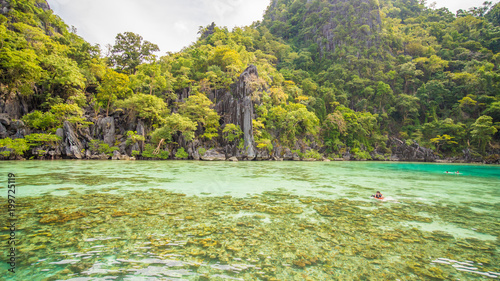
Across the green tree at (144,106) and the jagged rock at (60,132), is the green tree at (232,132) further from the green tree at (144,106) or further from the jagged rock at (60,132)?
the jagged rock at (60,132)

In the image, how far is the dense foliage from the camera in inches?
854

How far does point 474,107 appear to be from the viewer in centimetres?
3369

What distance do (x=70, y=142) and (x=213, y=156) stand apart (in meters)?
13.6

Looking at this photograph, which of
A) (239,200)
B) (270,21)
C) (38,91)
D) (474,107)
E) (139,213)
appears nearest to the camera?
(139,213)

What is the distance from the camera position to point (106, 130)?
23.1 meters

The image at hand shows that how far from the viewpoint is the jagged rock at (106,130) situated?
22.9 meters

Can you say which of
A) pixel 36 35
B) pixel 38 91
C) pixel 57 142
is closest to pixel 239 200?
pixel 57 142

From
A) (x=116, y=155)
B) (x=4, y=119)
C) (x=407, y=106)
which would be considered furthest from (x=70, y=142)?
(x=407, y=106)

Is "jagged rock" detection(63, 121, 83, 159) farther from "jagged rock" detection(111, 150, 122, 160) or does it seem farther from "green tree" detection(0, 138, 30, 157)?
"green tree" detection(0, 138, 30, 157)

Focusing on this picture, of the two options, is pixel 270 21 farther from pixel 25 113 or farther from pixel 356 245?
pixel 356 245

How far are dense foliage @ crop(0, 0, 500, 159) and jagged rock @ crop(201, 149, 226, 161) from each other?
2239 mm

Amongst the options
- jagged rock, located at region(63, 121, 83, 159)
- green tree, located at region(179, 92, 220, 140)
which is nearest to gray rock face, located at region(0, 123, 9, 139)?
jagged rock, located at region(63, 121, 83, 159)

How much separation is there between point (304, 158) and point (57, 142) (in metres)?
27.5

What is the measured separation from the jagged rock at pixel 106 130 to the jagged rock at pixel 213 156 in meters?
10.1
